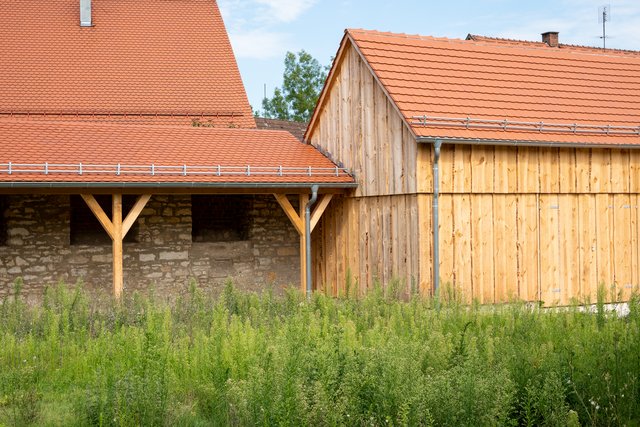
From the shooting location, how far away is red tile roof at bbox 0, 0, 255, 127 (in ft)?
72.0

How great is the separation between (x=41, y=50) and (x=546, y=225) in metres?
14.5

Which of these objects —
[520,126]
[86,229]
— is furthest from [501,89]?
[86,229]

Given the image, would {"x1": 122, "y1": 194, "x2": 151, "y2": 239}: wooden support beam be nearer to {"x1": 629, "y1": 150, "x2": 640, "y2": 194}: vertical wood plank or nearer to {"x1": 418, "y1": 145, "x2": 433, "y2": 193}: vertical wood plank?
{"x1": 418, "y1": 145, "x2": 433, "y2": 193}: vertical wood plank

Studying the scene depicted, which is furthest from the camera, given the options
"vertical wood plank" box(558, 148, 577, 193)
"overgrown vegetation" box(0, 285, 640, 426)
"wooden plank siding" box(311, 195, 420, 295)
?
"vertical wood plank" box(558, 148, 577, 193)

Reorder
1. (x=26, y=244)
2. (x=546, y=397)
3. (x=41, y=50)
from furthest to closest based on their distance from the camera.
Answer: (x=41, y=50), (x=26, y=244), (x=546, y=397)

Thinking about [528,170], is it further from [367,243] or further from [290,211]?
[290,211]

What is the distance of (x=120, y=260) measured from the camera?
15.7m

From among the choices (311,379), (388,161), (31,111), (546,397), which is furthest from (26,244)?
(546,397)

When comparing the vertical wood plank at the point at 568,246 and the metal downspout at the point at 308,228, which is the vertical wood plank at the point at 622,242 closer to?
the vertical wood plank at the point at 568,246

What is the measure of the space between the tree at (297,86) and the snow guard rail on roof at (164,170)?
3044 cm

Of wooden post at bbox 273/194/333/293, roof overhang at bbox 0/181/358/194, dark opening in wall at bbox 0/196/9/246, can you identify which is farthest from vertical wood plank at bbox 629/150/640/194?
dark opening in wall at bbox 0/196/9/246

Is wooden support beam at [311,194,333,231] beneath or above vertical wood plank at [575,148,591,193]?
beneath

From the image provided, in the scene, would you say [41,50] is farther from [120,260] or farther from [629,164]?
[629,164]

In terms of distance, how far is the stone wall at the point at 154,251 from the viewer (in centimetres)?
1700
